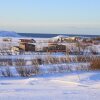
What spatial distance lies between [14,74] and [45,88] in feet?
11.8

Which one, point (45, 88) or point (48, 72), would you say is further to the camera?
point (48, 72)

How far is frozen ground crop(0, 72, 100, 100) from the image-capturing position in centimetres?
1032

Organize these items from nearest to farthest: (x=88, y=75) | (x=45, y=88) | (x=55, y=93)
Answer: (x=55, y=93) → (x=45, y=88) → (x=88, y=75)

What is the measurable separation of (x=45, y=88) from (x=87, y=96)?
1.60 metres

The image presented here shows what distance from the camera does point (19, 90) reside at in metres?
11.3

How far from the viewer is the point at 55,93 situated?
10836 millimetres

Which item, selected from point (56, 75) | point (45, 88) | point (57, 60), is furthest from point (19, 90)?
point (57, 60)

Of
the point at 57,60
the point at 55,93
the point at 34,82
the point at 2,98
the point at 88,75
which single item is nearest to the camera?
Answer: the point at 2,98

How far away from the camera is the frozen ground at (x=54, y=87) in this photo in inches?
406

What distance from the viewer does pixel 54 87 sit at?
1190 cm

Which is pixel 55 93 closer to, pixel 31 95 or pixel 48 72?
pixel 31 95

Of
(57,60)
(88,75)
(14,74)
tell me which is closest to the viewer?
(88,75)

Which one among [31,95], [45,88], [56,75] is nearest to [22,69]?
[56,75]

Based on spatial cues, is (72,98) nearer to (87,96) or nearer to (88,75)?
(87,96)
